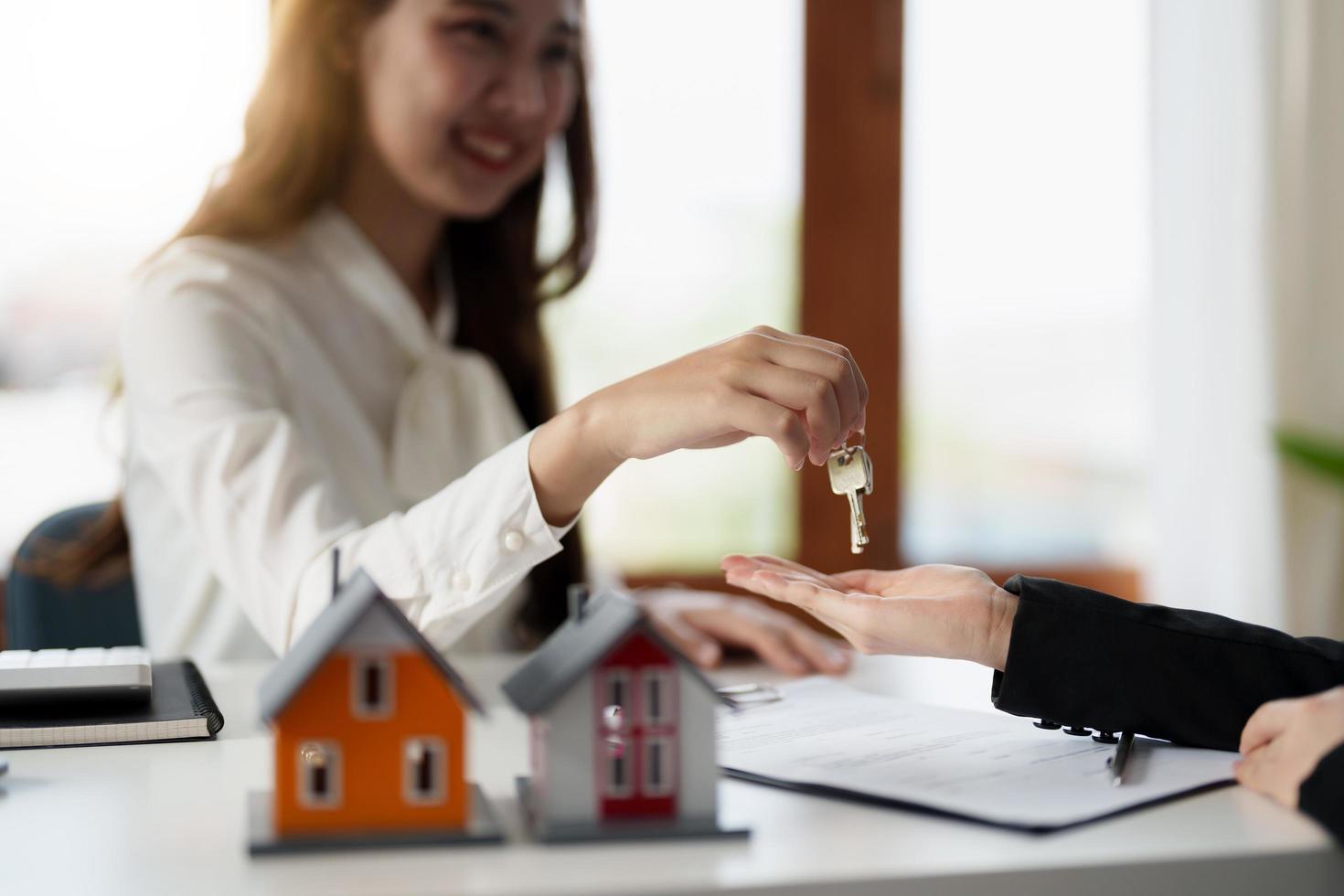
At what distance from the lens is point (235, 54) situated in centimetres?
222

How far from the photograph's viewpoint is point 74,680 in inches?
34.5

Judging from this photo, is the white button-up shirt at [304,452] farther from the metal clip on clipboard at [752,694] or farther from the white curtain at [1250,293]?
the white curtain at [1250,293]

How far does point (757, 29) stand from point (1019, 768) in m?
2.04

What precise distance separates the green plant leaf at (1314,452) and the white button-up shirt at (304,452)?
60.9 inches

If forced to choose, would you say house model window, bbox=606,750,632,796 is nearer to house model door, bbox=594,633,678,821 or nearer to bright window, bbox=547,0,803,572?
house model door, bbox=594,633,678,821

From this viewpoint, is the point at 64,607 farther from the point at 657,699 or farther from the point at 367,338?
the point at 657,699

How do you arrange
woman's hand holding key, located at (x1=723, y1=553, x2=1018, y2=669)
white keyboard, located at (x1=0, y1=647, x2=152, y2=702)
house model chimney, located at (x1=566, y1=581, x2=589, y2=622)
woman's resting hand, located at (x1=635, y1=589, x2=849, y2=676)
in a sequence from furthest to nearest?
woman's resting hand, located at (x1=635, y1=589, x2=849, y2=676) < white keyboard, located at (x1=0, y1=647, x2=152, y2=702) < woman's hand holding key, located at (x1=723, y1=553, x2=1018, y2=669) < house model chimney, located at (x1=566, y1=581, x2=589, y2=622)

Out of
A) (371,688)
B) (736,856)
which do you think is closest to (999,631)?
(736,856)

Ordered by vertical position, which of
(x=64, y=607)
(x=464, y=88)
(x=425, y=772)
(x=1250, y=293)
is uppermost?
(x=464, y=88)

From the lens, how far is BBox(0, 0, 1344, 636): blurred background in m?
2.46

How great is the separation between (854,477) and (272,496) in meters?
0.59

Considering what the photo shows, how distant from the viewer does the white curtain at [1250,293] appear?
2.46 metres

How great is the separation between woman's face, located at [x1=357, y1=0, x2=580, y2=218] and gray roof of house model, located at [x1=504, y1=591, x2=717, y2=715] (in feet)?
3.37

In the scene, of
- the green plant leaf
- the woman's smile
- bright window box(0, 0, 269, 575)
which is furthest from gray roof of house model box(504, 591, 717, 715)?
the green plant leaf
